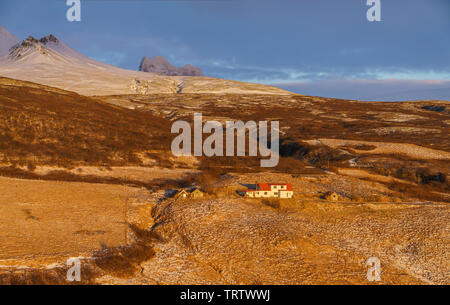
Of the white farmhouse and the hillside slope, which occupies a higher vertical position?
the hillside slope

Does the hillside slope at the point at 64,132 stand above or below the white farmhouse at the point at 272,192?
above

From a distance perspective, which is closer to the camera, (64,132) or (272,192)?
(272,192)

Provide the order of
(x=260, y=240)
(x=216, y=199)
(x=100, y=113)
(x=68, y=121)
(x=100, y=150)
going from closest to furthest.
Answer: (x=260, y=240)
(x=216, y=199)
(x=100, y=150)
(x=68, y=121)
(x=100, y=113)

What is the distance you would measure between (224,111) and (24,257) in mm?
102273

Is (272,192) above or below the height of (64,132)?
below

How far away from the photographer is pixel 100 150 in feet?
140

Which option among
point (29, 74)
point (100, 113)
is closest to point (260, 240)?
point (100, 113)

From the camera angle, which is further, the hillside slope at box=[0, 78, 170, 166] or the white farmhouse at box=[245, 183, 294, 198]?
the hillside slope at box=[0, 78, 170, 166]

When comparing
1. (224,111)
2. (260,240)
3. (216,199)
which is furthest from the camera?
(224,111)

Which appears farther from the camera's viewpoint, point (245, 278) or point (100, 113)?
point (100, 113)
